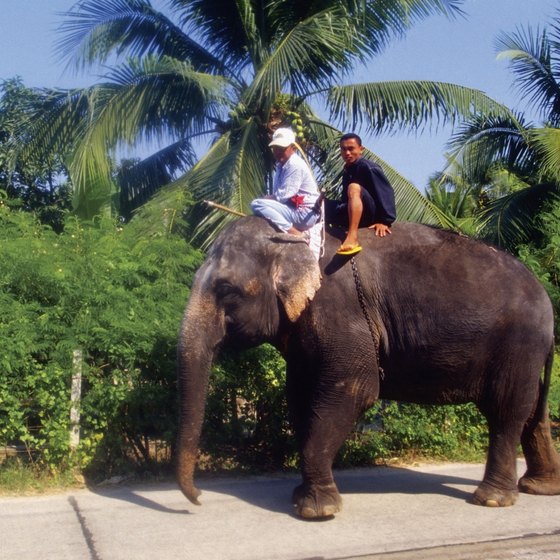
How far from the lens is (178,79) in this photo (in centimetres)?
1307

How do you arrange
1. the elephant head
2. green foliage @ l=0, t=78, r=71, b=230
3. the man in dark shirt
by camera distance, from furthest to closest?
green foliage @ l=0, t=78, r=71, b=230
the man in dark shirt
the elephant head

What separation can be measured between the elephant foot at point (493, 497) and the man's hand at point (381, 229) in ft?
6.58

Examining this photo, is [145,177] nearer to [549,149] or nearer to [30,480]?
[549,149]

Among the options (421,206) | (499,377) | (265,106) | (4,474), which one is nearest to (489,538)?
(499,377)

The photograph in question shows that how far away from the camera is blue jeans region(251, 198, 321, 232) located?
6086 mm

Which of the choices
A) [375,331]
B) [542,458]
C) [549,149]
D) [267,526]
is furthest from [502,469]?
[549,149]

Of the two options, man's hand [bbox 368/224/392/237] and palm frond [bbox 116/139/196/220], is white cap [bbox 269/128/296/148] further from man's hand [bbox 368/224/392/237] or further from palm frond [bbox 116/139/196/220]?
palm frond [bbox 116/139/196/220]

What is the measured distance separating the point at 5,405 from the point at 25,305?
0.87 m

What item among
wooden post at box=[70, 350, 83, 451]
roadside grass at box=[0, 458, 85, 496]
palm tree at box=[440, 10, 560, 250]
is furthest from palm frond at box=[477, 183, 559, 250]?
roadside grass at box=[0, 458, 85, 496]

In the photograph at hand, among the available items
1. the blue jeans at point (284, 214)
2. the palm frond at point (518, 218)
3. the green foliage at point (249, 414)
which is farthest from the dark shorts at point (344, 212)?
the palm frond at point (518, 218)

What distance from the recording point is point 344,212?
639cm

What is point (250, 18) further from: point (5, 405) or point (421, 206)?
point (5, 405)

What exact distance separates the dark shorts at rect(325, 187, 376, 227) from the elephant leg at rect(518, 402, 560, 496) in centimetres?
204

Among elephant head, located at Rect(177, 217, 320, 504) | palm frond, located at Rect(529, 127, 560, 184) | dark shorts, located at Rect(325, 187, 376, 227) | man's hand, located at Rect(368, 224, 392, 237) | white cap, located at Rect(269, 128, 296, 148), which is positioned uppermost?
palm frond, located at Rect(529, 127, 560, 184)
